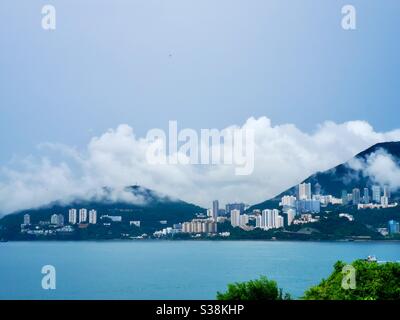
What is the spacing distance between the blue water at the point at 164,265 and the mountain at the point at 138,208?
1.68m

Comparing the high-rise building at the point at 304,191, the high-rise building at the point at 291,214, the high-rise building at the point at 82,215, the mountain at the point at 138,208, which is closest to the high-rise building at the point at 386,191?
the high-rise building at the point at 304,191

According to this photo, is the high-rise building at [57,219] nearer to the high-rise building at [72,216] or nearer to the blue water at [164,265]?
the high-rise building at [72,216]

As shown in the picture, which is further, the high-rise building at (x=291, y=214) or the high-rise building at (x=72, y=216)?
the high-rise building at (x=291, y=214)

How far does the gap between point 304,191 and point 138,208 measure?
8.80 meters

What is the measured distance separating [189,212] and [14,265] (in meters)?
11.7

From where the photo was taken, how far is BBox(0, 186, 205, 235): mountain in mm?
25469

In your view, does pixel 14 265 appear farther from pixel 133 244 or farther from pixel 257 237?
pixel 257 237

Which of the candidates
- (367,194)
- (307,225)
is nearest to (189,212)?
(307,225)

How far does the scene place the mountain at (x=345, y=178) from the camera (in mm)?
25681

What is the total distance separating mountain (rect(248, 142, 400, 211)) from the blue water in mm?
2681

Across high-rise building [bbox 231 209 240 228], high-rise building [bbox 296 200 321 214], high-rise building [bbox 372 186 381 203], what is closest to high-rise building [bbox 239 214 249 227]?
high-rise building [bbox 231 209 240 228]

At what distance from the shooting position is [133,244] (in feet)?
98.7

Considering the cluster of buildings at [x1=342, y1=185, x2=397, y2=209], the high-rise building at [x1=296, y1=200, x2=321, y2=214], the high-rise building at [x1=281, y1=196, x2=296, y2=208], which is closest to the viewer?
the cluster of buildings at [x1=342, y1=185, x2=397, y2=209]

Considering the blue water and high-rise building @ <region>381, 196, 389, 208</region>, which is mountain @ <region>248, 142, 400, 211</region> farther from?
the blue water
